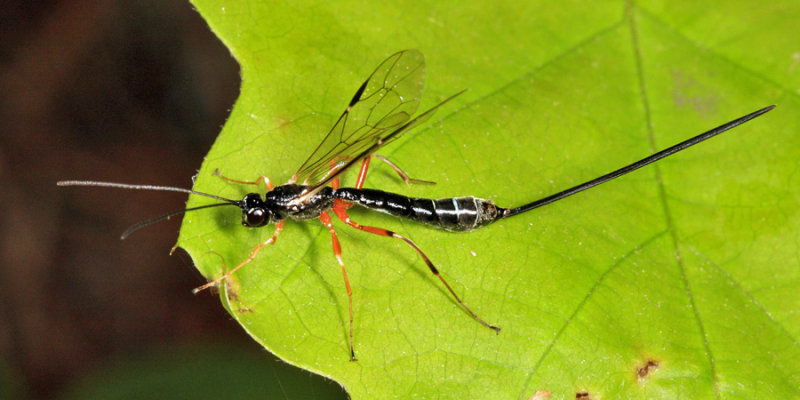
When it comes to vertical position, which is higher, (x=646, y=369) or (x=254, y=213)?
(x=254, y=213)

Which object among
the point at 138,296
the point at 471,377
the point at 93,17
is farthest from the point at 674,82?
the point at 93,17

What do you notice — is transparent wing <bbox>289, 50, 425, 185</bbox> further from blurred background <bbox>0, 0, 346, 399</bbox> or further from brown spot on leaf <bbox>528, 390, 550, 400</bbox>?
blurred background <bbox>0, 0, 346, 399</bbox>

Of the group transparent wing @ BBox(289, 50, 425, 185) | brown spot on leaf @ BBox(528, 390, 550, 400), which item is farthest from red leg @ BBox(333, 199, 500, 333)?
brown spot on leaf @ BBox(528, 390, 550, 400)

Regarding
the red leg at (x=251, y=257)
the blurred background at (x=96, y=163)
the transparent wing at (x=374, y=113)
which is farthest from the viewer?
the blurred background at (x=96, y=163)

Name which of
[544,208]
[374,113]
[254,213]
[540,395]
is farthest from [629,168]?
[254,213]

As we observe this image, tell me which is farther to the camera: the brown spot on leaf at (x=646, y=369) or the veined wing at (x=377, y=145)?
the veined wing at (x=377, y=145)

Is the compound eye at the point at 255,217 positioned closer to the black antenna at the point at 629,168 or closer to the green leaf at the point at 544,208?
the green leaf at the point at 544,208

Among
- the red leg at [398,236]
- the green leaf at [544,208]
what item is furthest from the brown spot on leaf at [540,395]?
the red leg at [398,236]

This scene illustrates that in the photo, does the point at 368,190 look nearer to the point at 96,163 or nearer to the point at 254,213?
the point at 254,213

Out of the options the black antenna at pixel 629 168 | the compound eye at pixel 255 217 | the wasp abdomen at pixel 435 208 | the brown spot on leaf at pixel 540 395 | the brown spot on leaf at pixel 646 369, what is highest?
the black antenna at pixel 629 168
